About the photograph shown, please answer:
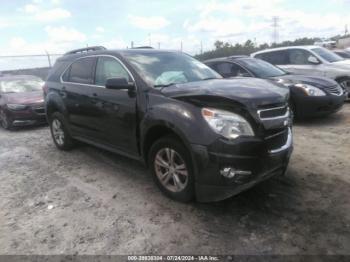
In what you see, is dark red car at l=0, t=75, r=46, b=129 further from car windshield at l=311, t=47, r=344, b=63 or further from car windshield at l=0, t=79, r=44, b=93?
car windshield at l=311, t=47, r=344, b=63

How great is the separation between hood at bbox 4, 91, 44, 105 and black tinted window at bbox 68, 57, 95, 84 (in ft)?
13.1

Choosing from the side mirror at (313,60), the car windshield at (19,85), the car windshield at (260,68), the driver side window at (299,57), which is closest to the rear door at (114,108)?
the car windshield at (260,68)

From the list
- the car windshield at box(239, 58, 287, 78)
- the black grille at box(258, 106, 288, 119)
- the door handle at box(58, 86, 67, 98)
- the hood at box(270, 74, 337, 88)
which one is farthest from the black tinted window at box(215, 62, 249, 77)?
the black grille at box(258, 106, 288, 119)

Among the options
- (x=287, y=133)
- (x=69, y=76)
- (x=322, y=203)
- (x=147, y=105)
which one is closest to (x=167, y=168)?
(x=147, y=105)

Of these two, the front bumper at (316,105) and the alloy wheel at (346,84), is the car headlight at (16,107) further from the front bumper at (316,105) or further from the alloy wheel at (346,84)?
the alloy wheel at (346,84)

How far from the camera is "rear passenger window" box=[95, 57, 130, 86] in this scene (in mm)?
4779

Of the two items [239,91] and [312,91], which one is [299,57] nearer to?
[312,91]

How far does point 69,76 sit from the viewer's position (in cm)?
607

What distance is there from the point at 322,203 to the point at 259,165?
96 cm

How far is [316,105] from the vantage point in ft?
24.1

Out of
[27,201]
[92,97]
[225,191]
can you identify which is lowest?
[27,201]

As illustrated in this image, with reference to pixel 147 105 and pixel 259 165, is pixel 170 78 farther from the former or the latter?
pixel 259 165

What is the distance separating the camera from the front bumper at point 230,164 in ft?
11.2

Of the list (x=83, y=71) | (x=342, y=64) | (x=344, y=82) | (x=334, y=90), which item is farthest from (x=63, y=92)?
(x=342, y=64)
